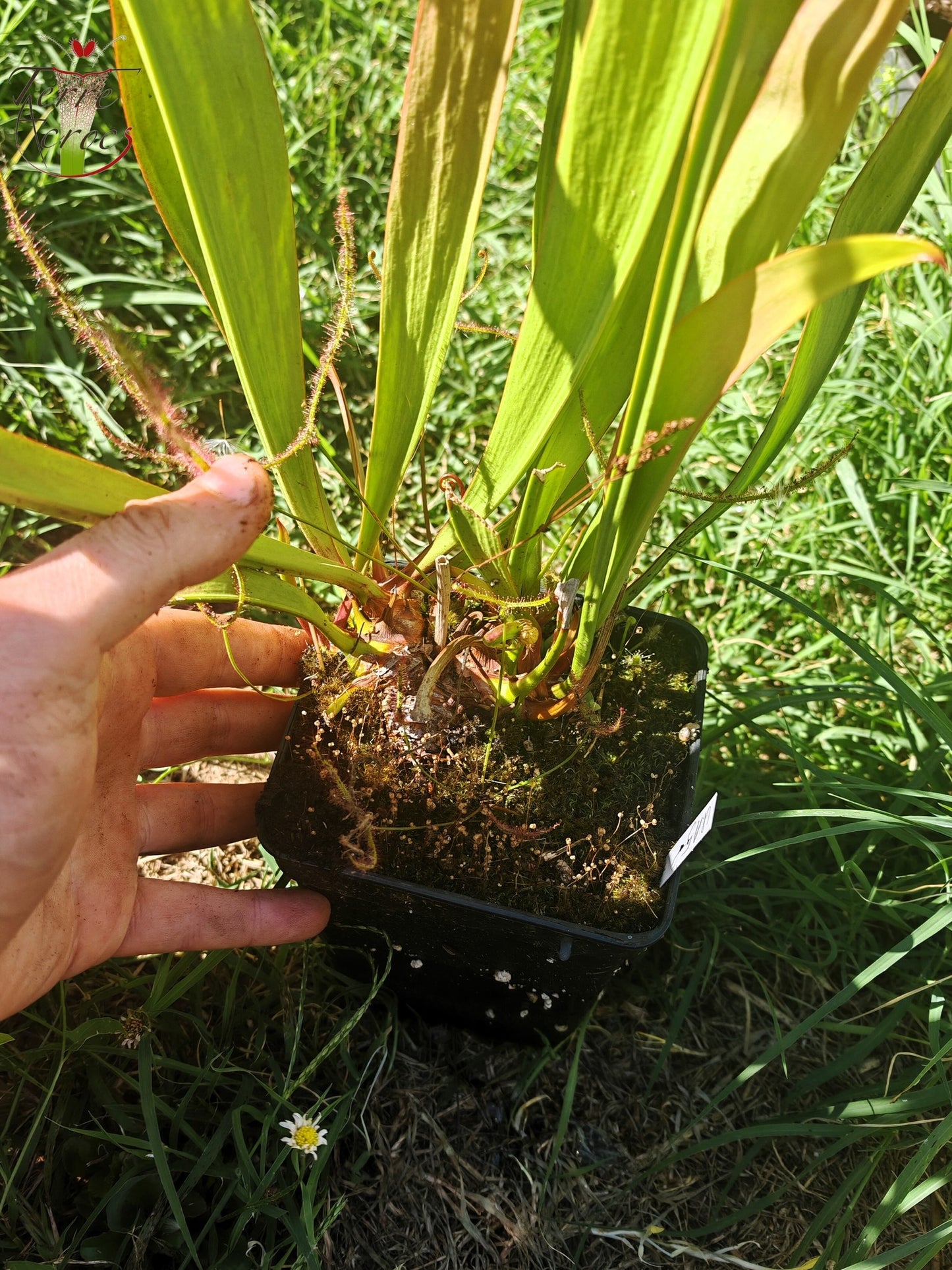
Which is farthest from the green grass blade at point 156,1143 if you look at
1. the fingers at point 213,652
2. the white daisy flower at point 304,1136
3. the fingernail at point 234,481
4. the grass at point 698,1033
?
the fingernail at point 234,481

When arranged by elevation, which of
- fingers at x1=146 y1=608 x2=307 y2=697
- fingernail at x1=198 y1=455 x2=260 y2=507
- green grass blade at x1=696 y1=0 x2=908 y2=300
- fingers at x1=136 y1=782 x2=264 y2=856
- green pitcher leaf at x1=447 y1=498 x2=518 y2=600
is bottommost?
fingers at x1=136 y1=782 x2=264 y2=856

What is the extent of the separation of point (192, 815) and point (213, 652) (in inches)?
7.9

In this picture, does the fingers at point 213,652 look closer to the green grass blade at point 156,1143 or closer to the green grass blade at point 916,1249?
the green grass blade at point 156,1143

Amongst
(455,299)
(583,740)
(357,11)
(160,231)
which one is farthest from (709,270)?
(357,11)

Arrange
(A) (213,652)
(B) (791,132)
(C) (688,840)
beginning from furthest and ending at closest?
1. (A) (213,652)
2. (C) (688,840)
3. (B) (791,132)

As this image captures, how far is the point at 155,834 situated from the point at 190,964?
0.53 feet

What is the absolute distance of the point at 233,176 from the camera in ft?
2.07

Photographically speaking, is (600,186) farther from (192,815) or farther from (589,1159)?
(589,1159)

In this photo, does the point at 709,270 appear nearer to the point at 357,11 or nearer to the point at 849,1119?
the point at 849,1119

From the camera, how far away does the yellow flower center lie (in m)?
0.87

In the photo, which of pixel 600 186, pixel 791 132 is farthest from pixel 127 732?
pixel 791 132

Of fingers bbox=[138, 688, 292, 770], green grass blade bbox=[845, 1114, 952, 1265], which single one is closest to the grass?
green grass blade bbox=[845, 1114, 952, 1265]

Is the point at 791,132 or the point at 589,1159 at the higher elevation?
the point at 791,132

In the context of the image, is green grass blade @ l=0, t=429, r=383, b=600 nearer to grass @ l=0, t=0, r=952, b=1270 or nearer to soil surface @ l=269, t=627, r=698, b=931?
soil surface @ l=269, t=627, r=698, b=931
